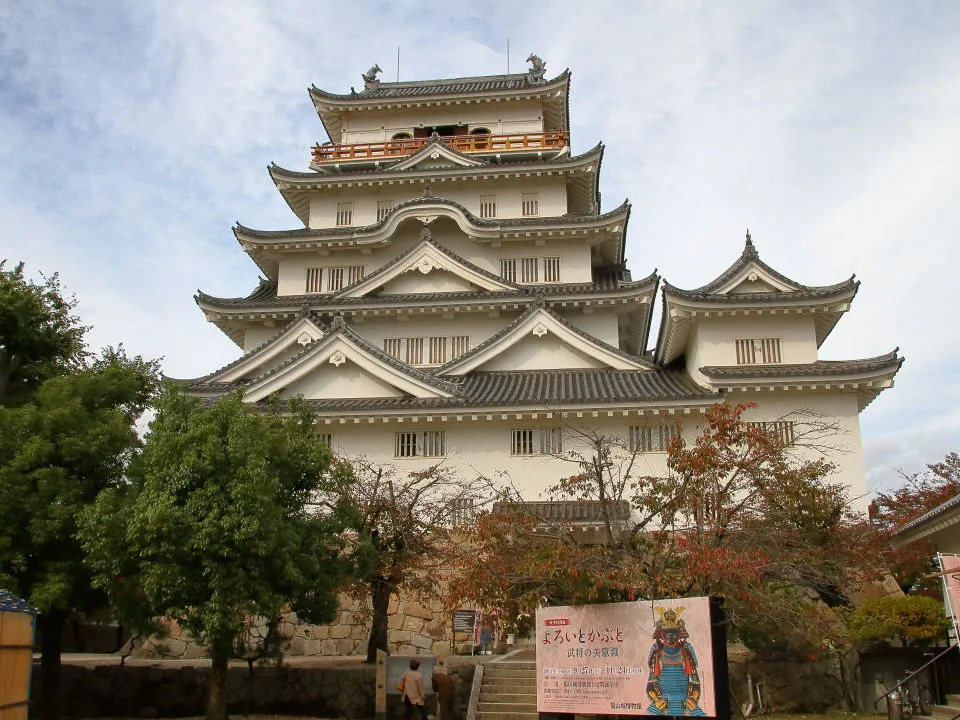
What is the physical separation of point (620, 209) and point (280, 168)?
478 inches

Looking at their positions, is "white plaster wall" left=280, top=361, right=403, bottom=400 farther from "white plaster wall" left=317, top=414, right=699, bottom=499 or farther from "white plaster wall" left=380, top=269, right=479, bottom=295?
"white plaster wall" left=380, top=269, right=479, bottom=295

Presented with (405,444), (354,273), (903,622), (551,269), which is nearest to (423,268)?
(354,273)

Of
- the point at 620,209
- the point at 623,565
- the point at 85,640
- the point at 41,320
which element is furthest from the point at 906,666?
the point at 85,640

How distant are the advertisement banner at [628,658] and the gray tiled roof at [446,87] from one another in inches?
1013

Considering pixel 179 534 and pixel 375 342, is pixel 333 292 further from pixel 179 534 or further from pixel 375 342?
pixel 179 534

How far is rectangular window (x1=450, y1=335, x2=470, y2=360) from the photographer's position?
92.2 ft

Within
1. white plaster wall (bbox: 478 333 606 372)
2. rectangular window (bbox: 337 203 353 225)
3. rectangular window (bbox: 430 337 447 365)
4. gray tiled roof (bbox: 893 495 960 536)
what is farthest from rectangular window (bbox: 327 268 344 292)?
gray tiled roof (bbox: 893 495 960 536)

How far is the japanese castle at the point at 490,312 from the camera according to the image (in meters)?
23.3

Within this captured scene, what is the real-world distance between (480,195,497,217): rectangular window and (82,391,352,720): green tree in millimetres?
18015

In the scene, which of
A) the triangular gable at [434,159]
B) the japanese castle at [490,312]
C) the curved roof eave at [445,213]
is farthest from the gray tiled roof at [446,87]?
the curved roof eave at [445,213]

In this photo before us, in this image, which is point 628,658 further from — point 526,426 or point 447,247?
point 447,247

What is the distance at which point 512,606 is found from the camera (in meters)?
14.2

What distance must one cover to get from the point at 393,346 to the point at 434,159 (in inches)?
306

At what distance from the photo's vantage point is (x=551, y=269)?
29984 mm
